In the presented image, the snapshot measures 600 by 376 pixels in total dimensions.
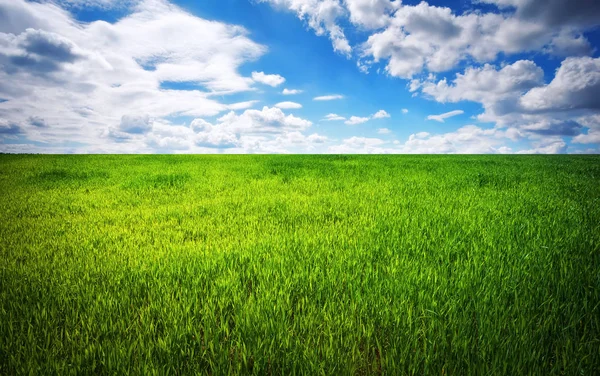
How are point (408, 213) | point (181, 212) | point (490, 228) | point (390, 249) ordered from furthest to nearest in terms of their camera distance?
1. point (181, 212)
2. point (408, 213)
3. point (490, 228)
4. point (390, 249)

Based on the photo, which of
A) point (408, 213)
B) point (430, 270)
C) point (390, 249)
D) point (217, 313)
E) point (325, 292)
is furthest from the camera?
point (408, 213)

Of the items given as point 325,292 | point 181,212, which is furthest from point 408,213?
point 181,212

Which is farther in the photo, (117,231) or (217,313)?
(117,231)

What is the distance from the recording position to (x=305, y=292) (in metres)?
2.92

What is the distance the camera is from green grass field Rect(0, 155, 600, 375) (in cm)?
205

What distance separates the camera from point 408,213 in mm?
5898

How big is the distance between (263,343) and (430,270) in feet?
6.94

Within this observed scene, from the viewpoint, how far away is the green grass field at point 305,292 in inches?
80.6

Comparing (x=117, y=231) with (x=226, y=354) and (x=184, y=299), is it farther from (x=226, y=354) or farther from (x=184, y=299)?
(x=226, y=354)

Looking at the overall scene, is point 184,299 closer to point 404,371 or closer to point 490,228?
point 404,371

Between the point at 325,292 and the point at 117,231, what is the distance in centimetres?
429

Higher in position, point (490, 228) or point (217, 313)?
point (490, 228)

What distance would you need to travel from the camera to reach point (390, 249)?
402cm

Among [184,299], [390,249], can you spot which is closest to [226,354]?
[184,299]
